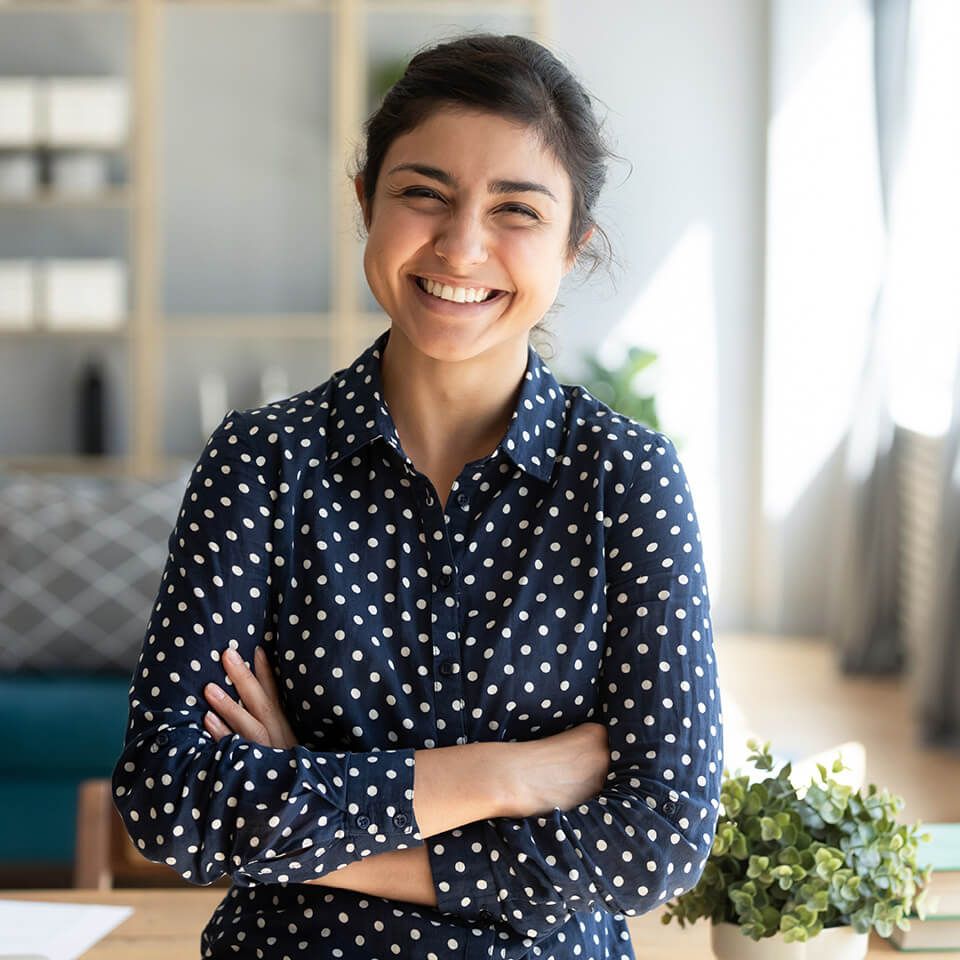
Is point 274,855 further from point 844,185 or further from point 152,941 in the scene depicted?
point 844,185

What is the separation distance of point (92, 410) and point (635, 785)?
15.3 ft

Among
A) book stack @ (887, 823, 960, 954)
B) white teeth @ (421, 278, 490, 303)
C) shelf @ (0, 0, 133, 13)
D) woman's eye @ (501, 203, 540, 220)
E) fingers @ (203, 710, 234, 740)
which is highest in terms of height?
shelf @ (0, 0, 133, 13)

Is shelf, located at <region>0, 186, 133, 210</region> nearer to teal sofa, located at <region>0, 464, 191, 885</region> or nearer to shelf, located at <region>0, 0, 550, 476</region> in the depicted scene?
shelf, located at <region>0, 0, 550, 476</region>

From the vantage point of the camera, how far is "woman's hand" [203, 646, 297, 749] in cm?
121

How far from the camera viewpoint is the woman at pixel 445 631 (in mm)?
1151

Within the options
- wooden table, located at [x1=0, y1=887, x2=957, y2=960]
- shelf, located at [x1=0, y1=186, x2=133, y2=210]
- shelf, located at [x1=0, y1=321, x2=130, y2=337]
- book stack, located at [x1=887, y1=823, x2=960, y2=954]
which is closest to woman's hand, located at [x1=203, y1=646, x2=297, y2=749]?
wooden table, located at [x1=0, y1=887, x2=957, y2=960]

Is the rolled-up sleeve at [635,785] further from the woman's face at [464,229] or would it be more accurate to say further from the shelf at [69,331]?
the shelf at [69,331]

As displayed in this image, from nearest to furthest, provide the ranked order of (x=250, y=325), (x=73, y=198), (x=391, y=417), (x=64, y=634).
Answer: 1. (x=391, y=417)
2. (x=64, y=634)
3. (x=73, y=198)
4. (x=250, y=325)

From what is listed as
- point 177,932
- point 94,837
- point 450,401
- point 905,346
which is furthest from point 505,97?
point 905,346

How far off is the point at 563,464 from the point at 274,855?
479 millimetres

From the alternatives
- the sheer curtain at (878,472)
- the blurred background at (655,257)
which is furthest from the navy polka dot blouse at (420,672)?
the sheer curtain at (878,472)

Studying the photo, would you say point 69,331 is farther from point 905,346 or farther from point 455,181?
point 455,181

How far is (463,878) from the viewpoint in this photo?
3.78 ft

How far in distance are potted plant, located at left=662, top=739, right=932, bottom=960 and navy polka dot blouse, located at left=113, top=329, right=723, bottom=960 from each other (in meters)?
0.03
